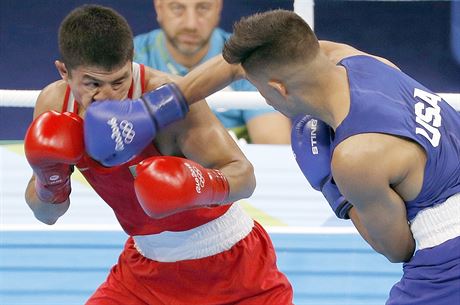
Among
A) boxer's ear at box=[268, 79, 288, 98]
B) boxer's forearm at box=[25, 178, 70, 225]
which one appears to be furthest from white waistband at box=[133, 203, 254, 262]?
boxer's ear at box=[268, 79, 288, 98]

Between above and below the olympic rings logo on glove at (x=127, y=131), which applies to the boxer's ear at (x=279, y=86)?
above

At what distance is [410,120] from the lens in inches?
63.9

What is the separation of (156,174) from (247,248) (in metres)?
0.41

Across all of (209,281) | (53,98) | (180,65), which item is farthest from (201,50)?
(209,281)

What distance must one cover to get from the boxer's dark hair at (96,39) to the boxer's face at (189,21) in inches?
66.8

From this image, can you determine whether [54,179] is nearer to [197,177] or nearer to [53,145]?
[53,145]

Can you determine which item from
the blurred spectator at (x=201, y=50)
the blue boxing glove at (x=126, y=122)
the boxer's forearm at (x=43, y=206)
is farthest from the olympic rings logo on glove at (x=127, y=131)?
the blurred spectator at (x=201, y=50)

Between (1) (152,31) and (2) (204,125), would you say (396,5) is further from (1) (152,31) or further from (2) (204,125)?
(2) (204,125)

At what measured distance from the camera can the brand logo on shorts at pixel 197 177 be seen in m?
1.66

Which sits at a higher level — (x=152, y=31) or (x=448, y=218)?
(x=448, y=218)

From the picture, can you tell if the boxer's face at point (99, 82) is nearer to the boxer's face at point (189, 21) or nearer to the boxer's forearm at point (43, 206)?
the boxer's forearm at point (43, 206)

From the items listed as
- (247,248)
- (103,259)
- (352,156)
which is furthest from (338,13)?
(352,156)

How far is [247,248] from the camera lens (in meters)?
1.97

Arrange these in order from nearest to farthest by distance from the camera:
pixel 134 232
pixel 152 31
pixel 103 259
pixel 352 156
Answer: pixel 352 156, pixel 134 232, pixel 103 259, pixel 152 31
